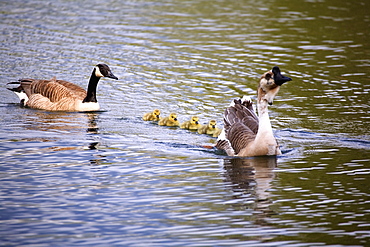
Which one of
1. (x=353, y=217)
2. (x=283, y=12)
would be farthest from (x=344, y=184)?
(x=283, y=12)

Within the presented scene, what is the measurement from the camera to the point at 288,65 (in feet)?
66.0

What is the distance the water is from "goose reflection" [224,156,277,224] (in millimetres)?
35

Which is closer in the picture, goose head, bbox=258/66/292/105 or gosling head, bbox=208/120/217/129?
goose head, bbox=258/66/292/105

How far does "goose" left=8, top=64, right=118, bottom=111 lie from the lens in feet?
52.5

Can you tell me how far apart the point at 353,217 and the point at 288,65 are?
11928 millimetres

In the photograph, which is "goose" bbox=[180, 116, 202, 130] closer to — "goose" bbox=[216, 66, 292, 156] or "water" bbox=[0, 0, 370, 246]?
"water" bbox=[0, 0, 370, 246]

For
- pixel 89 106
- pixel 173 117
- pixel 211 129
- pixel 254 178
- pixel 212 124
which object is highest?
pixel 89 106

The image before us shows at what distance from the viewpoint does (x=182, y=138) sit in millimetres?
13281

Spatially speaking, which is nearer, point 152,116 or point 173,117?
point 173,117

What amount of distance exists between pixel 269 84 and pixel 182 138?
2586 millimetres

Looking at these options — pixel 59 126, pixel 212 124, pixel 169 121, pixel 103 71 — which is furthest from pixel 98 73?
pixel 212 124

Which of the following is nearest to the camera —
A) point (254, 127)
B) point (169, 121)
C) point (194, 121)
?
point (254, 127)

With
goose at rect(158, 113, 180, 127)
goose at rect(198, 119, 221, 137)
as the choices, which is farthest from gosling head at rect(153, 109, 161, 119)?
goose at rect(198, 119, 221, 137)

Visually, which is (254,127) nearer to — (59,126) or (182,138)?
(182,138)
